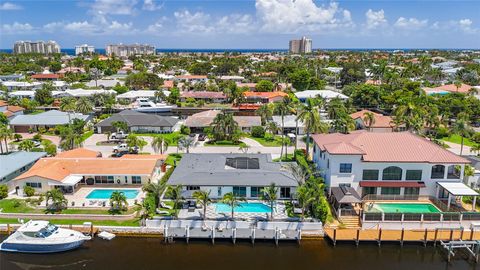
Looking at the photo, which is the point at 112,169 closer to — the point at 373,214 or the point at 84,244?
the point at 84,244

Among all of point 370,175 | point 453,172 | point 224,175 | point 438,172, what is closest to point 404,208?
point 370,175

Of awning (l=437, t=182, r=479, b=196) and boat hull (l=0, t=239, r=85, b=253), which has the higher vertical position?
awning (l=437, t=182, r=479, b=196)

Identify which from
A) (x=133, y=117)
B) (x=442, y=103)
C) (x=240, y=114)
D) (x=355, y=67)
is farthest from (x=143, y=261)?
(x=355, y=67)

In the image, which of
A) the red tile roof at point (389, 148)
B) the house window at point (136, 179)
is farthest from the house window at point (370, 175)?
the house window at point (136, 179)

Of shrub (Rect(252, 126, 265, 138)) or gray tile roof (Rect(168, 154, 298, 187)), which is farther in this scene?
shrub (Rect(252, 126, 265, 138))

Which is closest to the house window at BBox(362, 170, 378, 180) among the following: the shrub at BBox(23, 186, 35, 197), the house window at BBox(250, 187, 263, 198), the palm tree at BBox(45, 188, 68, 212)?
the house window at BBox(250, 187, 263, 198)

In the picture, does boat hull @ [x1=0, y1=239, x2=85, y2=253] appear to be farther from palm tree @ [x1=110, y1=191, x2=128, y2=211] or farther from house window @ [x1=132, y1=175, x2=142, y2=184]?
house window @ [x1=132, y1=175, x2=142, y2=184]

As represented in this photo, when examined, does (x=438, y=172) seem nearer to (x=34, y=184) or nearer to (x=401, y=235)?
(x=401, y=235)
